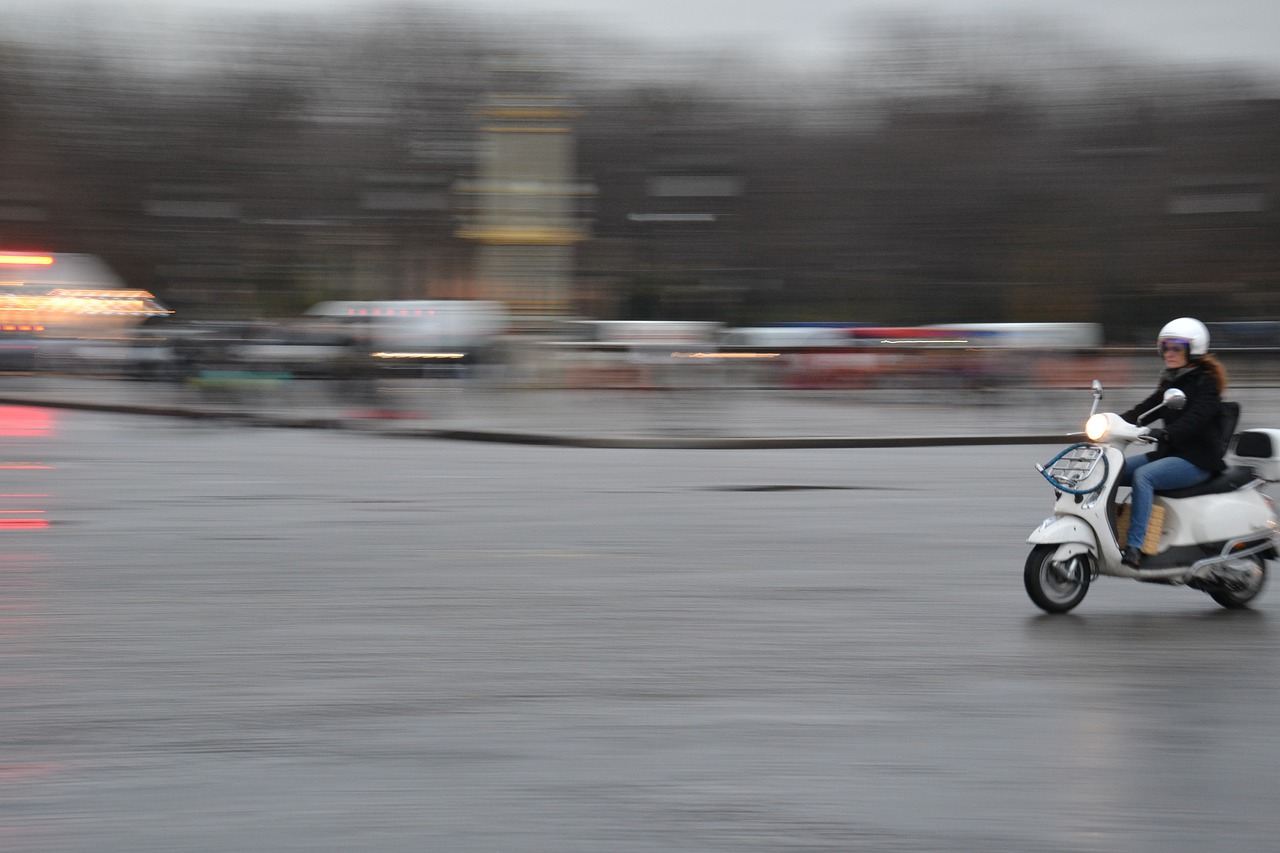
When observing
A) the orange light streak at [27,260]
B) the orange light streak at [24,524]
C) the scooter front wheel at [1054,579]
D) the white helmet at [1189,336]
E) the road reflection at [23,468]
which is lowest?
the road reflection at [23,468]

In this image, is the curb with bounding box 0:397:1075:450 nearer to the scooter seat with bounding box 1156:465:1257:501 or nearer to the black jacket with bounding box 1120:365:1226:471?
the scooter seat with bounding box 1156:465:1257:501

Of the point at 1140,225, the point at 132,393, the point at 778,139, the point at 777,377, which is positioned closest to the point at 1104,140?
the point at 1140,225

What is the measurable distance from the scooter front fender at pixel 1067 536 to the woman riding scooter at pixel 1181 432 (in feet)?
0.79

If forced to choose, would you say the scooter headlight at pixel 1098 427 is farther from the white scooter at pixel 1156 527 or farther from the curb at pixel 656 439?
the curb at pixel 656 439

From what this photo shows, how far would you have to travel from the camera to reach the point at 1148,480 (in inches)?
344

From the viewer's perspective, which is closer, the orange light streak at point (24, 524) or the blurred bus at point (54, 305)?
the orange light streak at point (24, 524)

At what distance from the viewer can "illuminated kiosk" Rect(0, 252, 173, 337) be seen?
44.5 meters

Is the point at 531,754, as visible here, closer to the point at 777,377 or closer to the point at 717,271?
the point at 777,377

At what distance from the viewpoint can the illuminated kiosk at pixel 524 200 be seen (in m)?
39.9

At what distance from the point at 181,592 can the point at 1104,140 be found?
73.9 meters

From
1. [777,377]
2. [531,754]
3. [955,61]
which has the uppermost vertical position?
[955,61]

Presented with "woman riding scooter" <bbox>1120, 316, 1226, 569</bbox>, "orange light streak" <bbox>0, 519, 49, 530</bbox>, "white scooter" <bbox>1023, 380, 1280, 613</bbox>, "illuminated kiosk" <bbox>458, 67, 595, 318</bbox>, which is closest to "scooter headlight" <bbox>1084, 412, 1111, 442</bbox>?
"white scooter" <bbox>1023, 380, 1280, 613</bbox>

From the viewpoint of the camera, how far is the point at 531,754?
219 inches

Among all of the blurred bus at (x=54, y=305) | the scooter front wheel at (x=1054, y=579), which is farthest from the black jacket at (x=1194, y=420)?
the blurred bus at (x=54, y=305)
